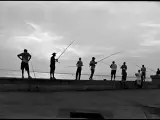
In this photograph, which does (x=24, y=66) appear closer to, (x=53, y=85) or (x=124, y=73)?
(x=53, y=85)

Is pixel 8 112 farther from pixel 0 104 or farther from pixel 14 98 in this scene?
pixel 14 98

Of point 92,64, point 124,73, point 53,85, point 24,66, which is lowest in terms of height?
point 53,85

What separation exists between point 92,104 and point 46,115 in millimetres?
2722

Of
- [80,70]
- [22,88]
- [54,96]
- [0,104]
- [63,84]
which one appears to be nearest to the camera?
[0,104]

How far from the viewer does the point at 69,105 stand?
1092 centimetres

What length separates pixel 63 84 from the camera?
14.7 m

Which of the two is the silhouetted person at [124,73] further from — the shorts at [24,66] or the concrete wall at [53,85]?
the shorts at [24,66]

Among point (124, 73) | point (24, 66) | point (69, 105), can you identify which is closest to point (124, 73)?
point (124, 73)

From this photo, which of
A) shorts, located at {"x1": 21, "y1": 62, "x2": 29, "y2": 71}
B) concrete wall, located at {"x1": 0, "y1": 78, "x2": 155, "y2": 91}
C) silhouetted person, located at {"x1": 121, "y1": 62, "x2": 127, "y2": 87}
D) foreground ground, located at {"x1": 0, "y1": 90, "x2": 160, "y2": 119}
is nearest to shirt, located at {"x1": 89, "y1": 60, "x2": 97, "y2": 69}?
concrete wall, located at {"x1": 0, "y1": 78, "x2": 155, "y2": 91}

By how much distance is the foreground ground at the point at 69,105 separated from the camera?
9.63 meters

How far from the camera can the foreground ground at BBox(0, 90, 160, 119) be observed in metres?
9.63

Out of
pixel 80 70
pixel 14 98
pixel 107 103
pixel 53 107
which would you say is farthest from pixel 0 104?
pixel 80 70

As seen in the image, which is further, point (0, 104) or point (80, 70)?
point (80, 70)

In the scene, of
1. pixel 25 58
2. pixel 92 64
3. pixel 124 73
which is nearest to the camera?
pixel 25 58
